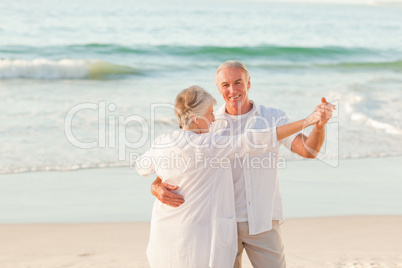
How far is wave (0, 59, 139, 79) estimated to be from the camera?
630 inches

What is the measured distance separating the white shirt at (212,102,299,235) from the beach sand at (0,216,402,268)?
1671 mm

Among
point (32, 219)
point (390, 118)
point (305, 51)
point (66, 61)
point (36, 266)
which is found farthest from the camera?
point (305, 51)

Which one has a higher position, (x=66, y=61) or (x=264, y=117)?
(x=66, y=61)

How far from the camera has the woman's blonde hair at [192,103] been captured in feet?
9.39

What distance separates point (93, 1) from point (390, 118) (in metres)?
38.8

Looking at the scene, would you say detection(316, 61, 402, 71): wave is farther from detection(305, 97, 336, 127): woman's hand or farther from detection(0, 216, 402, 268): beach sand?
detection(305, 97, 336, 127): woman's hand

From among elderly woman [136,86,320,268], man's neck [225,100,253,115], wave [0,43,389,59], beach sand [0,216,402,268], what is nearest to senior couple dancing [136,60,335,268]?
elderly woman [136,86,320,268]

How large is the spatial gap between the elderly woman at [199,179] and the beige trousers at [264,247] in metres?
0.26

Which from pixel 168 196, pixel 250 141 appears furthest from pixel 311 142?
pixel 168 196

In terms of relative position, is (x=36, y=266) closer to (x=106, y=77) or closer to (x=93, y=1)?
(x=106, y=77)

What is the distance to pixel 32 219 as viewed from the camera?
18.8 ft

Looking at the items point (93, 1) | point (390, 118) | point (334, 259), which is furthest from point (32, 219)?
point (93, 1)

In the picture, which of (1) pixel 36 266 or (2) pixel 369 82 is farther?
(2) pixel 369 82

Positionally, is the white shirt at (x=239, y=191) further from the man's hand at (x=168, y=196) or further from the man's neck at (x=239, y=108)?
the man's hand at (x=168, y=196)
